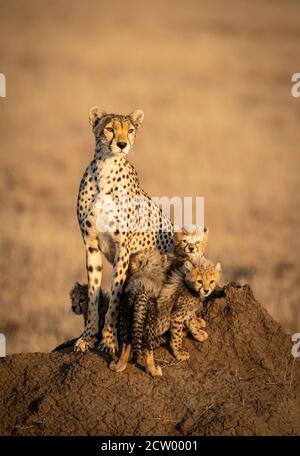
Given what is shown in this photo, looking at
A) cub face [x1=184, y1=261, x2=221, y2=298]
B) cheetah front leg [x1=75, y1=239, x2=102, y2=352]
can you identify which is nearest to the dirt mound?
cheetah front leg [x1=75, y1=239, x2=102, y2=352]

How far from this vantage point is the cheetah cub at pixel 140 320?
5699 mm

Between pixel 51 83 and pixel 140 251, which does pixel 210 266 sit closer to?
pixel 140 251

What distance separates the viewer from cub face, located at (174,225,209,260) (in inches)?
245

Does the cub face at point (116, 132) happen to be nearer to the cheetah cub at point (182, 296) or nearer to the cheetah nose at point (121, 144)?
the cheetah nose at point (121, 144)

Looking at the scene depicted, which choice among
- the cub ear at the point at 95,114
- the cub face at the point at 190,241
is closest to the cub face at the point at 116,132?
the cub ear at the point at 95,114

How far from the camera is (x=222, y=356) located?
602cm

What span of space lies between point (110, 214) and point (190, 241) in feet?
1.87

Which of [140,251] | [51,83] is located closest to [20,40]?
[51,83]

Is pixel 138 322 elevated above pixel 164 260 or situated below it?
below

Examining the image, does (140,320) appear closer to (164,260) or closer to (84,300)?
(164,260)

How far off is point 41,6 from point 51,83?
36.8 feet

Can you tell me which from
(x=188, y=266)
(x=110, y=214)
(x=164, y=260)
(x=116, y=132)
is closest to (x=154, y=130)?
(x=110, y=214)

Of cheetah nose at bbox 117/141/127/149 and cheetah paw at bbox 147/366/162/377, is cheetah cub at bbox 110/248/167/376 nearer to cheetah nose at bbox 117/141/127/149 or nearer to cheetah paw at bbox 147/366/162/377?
cheetah paw at bbox 147/366/162/377

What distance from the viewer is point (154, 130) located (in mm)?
19203
